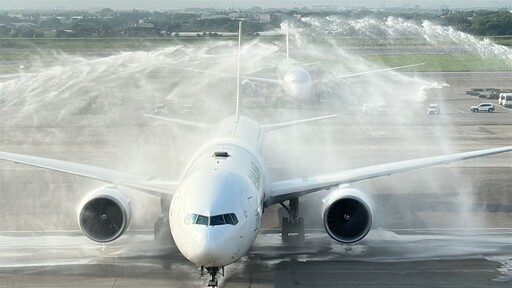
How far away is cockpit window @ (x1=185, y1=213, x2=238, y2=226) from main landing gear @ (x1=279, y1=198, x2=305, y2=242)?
689 cm

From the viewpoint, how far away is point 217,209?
733 inches

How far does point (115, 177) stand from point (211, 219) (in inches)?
324

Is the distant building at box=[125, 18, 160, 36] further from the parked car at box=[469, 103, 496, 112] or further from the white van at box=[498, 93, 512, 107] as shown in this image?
the white van at box=[498, 93, 512, 107]

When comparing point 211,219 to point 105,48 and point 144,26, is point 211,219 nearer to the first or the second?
point 105,48

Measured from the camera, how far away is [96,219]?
77.5 ft

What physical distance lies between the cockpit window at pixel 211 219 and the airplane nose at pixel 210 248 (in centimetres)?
29

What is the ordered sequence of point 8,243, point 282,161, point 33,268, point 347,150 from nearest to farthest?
point 33,268 → point 8,243 → point 282,161 → point 347,150

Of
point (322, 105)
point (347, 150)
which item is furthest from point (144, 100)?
point (347, 150)

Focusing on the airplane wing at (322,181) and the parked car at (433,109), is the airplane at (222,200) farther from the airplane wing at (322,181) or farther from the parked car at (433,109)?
the parked car at (433,109)

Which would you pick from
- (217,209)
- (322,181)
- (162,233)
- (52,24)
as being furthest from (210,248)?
(52,24)

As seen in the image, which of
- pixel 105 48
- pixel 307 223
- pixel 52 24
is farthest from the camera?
pixel 52 24

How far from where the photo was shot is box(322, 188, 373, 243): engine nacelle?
23234mm

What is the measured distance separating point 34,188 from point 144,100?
31.1 m

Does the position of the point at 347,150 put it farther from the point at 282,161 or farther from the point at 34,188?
the point at 34,188
